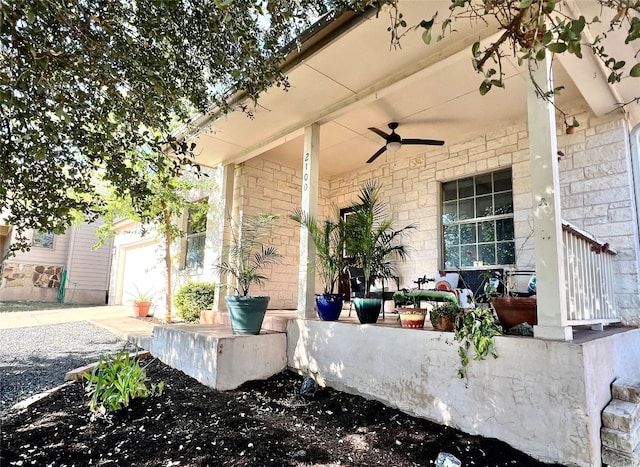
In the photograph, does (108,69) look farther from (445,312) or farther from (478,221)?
(478,221)

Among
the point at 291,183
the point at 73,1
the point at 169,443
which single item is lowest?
the point at 169,443

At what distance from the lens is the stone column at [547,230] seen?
7.84 feet

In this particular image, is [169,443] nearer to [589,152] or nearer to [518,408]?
[518,408]

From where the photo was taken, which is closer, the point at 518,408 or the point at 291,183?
the point at 518,408

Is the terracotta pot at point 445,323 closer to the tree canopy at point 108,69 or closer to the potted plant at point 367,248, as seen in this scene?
the potted plant at point 367,248

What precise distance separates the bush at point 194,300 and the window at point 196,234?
80 cm

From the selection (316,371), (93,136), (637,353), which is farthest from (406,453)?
(93,136)

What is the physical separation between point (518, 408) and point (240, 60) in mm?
2852

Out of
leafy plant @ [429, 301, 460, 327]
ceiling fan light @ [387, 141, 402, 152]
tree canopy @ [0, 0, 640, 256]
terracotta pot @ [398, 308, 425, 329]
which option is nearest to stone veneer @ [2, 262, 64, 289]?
tree canopy @ [0, 0, 640, 256]

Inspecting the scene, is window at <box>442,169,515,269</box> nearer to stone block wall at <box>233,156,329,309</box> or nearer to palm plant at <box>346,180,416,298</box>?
palm plant at <box>346,180,416,298</box>

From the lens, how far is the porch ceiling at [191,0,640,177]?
10.4ft

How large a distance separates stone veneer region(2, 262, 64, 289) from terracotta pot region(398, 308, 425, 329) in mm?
14247

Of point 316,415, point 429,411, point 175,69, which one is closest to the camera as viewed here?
point 175,69

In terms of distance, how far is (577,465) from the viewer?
2.16m
